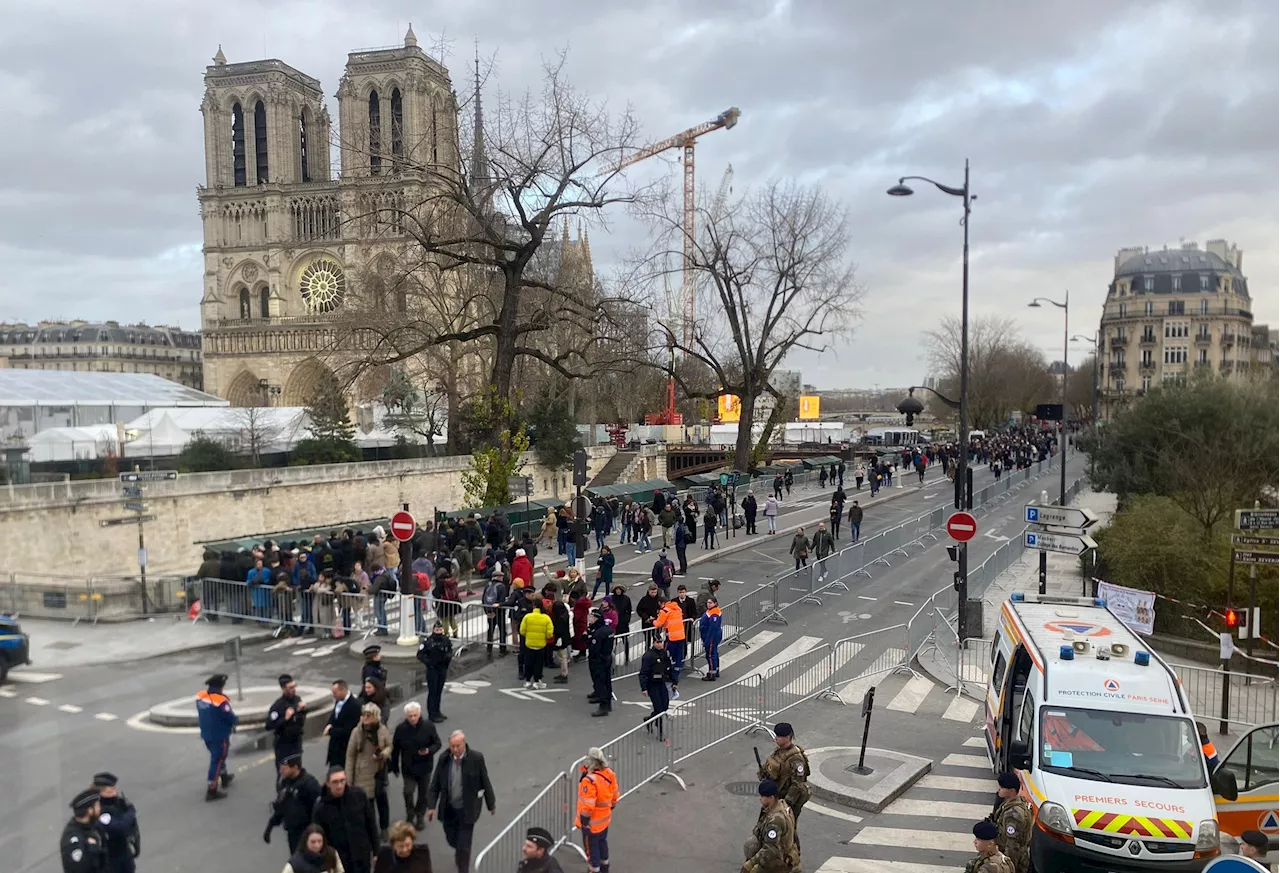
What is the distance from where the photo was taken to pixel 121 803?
256 inches

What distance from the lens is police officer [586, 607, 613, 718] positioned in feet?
37.1

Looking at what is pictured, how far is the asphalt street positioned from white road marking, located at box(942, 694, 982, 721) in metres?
Result: 0.19

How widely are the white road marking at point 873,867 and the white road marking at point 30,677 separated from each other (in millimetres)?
11434

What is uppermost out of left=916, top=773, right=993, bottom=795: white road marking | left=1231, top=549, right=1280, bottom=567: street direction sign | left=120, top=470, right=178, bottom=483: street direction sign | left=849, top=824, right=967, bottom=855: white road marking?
left=120, top=470, right=178, bottom=483: street direction sign

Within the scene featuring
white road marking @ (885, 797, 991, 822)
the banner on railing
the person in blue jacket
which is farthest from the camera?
the banner on railing

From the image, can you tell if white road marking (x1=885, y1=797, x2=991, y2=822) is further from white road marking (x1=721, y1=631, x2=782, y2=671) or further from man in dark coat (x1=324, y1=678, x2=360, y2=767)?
white road marking (x1=721, y1=631, x2=782, y2=671)

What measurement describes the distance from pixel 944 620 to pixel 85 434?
2813 centimetres

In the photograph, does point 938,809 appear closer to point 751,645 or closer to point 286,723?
point 751,645

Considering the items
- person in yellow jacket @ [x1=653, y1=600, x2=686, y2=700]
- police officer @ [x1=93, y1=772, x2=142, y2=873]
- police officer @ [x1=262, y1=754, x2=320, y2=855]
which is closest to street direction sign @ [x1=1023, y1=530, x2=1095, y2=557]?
person in yellow jacket @ [x1=653, y1=600, x2=686, y2=700]

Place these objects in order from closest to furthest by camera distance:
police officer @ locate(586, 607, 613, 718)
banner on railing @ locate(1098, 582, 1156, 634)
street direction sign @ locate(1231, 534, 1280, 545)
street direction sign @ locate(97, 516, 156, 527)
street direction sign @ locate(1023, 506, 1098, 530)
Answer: police officer @ locate(586, 607, 613, 718)
street direction sign @ locate(1231, 534, 1280, 545)
street direction sign @ locate(1023, 506, 1098, 530)
banner on railing @ locate(1098, 582, 1156, 634)
street direction sign @ locate(97, 516, 156, 527)

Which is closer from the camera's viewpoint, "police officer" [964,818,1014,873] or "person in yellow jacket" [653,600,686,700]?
"police officer" [964,818,1014,873]

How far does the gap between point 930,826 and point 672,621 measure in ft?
15.3

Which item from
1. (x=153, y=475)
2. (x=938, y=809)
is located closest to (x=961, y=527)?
(x=938, y=809)

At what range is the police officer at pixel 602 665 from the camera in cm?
1130
